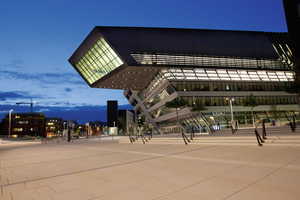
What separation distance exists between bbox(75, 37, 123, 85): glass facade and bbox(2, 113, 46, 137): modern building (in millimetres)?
78904

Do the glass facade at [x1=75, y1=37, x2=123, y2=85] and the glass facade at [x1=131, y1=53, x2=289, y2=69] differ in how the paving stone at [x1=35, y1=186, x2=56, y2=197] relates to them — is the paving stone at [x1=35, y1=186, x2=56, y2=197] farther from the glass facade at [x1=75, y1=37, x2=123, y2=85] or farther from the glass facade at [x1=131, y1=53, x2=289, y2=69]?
the glass facade at [x1=75, y1=37, x2=123, y2=85]

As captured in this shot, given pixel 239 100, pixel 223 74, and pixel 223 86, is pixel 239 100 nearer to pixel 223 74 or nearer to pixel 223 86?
pixel 223 86

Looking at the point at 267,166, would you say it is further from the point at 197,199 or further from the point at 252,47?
the point at 252,47

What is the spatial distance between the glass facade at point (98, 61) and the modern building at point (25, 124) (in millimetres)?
78904

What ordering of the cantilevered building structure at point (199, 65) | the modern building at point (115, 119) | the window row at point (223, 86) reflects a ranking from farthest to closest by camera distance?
the modern building at point (115, 119) < the window row at point (223, 86) < the cantilevered building structure at point (199, 65)

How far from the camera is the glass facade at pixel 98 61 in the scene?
40.7 metres

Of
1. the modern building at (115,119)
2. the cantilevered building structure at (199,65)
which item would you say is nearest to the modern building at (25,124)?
the modern building at (115,119)

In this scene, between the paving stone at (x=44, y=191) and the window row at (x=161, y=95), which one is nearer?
the paving stone at (x=44, y=191)

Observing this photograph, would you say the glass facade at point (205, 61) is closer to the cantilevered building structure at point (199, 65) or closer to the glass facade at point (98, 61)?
the cantilevered building structure at point (199, 65)

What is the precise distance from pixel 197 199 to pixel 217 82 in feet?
138

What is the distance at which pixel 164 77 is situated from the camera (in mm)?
41969

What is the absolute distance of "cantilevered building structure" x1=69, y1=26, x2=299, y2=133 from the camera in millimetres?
39938

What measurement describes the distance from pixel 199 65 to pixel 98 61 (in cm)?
2134

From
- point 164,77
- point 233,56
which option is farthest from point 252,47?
point 164,77
